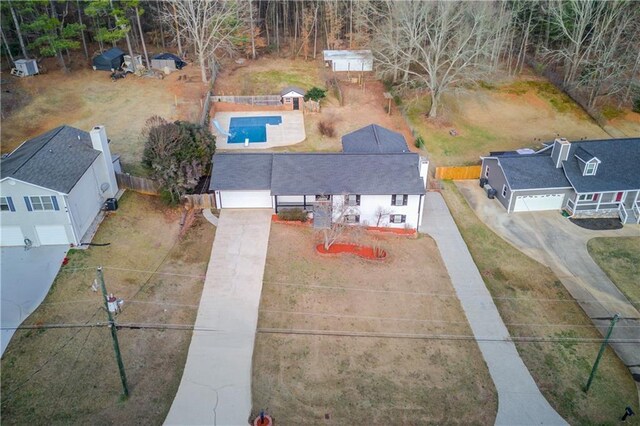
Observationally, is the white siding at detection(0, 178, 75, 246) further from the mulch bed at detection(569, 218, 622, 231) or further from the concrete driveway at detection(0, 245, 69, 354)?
the mulch bed at detection(569, 218, 622, 231)

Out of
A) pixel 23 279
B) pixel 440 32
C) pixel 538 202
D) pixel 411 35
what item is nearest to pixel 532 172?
pixel 538 202

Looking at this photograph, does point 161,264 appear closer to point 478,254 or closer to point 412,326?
point 412,326

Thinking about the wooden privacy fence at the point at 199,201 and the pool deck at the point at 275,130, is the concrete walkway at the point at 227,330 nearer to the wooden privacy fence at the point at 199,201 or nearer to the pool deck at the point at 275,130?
the wooden privacy fence at the point at 199,201

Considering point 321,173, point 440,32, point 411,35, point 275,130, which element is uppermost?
point 440,32

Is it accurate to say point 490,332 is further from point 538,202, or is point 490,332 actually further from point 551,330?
point 538,202

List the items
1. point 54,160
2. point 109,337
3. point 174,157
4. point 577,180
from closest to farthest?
point 109,337 < point 54,160 < point 174,157 < point 577,180

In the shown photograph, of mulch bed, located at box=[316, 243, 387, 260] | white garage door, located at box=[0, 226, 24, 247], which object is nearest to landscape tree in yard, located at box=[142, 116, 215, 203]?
white garage door, located at box=[0, 226, 24, 247]
